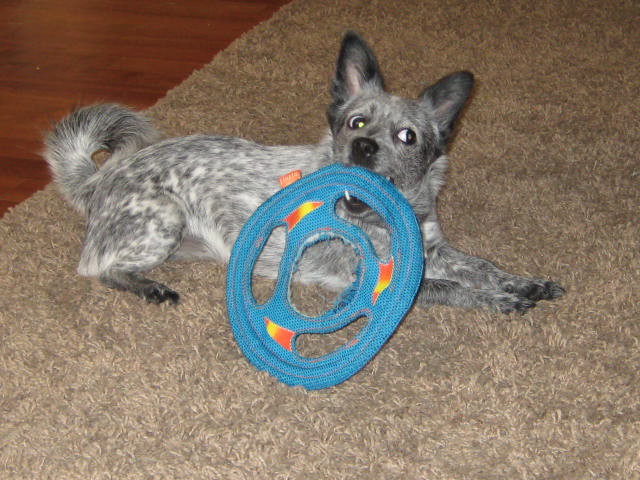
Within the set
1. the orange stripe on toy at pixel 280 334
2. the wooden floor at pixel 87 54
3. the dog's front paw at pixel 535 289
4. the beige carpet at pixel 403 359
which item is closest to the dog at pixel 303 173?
the dog's front paw at pixel 535 289

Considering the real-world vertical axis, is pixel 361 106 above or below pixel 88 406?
above

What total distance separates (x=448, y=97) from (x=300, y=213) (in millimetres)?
783

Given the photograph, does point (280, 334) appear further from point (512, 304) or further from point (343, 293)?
point (512, 304)

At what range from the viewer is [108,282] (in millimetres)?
2848

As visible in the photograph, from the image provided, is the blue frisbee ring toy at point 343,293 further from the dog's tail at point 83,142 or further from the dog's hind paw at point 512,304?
the dog's tail at point 83,142

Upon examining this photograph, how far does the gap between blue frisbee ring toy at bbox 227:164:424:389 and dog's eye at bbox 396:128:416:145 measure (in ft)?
1.16

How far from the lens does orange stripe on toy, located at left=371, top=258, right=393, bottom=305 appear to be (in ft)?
7.69

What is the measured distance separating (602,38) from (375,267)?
10.7 feet

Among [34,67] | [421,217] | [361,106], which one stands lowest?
[34,67]

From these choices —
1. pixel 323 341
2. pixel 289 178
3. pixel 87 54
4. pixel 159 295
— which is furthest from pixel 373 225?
pixel 87 54

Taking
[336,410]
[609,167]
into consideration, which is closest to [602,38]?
[609,167]

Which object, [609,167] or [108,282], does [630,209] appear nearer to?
[609,167]

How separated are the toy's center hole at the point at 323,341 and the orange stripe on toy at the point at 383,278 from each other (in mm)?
223

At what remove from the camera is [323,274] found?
2.88m
